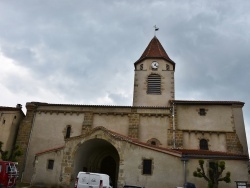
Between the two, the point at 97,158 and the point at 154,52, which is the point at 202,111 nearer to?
the point at 97,158

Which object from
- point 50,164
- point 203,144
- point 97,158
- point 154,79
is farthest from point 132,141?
point 154,79

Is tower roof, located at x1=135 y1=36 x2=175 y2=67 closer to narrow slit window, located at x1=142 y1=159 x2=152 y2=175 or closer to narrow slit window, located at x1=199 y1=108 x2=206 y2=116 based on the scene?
narrow slit window, located at x1=199 y1=108 x2=206 y2=116

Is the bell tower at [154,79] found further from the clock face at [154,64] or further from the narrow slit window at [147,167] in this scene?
the narrow slit window at [147,167]

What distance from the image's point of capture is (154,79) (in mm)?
28500

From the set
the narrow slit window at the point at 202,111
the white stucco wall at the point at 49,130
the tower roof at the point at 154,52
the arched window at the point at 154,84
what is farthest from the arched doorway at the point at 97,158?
the tower roof at the point at 154,52

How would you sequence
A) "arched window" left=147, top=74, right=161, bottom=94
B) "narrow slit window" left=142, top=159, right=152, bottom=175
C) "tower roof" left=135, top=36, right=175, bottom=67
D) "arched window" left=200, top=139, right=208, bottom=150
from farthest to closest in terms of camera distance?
"tower roof" left=135, top=36, right=175, bottom=67, "arched window" left=147, top=74, right=161, bottom=94, "arched window" left=200, top=139, right=208, bottom=150, "narrow slit window" left=142, top=159, right=152, bottom=175

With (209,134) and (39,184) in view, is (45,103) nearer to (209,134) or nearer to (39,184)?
(39,184)

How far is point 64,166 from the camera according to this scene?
17.2 m

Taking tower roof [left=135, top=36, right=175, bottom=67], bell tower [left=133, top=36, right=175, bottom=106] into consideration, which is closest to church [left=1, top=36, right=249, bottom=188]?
bell tower [left=133, top=36, right=175, bottom=106]

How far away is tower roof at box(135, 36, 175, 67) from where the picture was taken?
29812mm

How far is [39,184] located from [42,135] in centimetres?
609

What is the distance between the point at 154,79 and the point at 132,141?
42.6 feet

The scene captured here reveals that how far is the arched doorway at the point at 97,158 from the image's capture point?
59.3ft

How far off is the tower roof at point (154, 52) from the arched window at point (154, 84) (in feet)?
9.02
